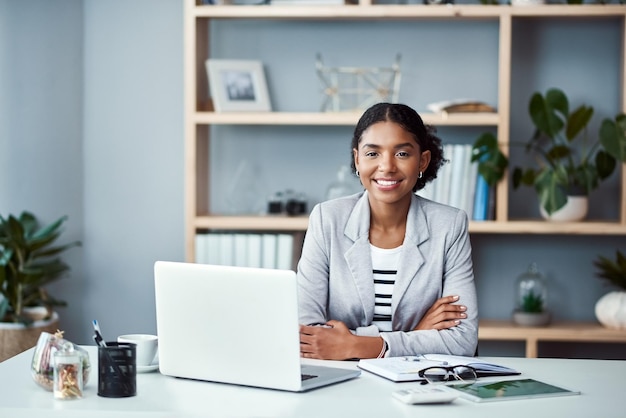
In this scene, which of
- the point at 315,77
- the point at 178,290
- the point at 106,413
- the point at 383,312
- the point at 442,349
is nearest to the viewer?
the point at 106,413

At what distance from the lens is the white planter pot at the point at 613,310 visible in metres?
3.43

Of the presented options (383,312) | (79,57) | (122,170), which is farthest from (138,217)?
(383,312)

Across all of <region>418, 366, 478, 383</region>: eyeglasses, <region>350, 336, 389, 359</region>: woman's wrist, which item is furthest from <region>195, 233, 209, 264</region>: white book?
<region>418, 366, 478, 383</region>: eyeglasses

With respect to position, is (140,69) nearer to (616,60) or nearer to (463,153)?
(463,153)

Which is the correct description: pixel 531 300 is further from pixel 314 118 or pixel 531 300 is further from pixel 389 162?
pixel 389 162

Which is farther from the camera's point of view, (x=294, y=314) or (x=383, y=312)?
(x=383, y=312)

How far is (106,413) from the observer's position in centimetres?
156

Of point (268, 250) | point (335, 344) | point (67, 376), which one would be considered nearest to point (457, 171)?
point (268, 250)

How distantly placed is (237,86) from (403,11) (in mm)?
760

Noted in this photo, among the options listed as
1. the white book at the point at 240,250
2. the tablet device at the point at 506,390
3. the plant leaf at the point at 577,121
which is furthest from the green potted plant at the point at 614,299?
the tablet device at the point at 506,390

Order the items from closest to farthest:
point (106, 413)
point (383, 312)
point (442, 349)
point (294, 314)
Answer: point (106, 413), point (294, 314), point (442, 349), point (383, 312)

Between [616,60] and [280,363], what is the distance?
8.49 ft

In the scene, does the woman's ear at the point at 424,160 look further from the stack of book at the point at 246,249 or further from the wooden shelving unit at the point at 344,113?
the stack of book at the point at 246,249

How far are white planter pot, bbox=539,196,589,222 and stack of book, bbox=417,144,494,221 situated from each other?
24 cm
